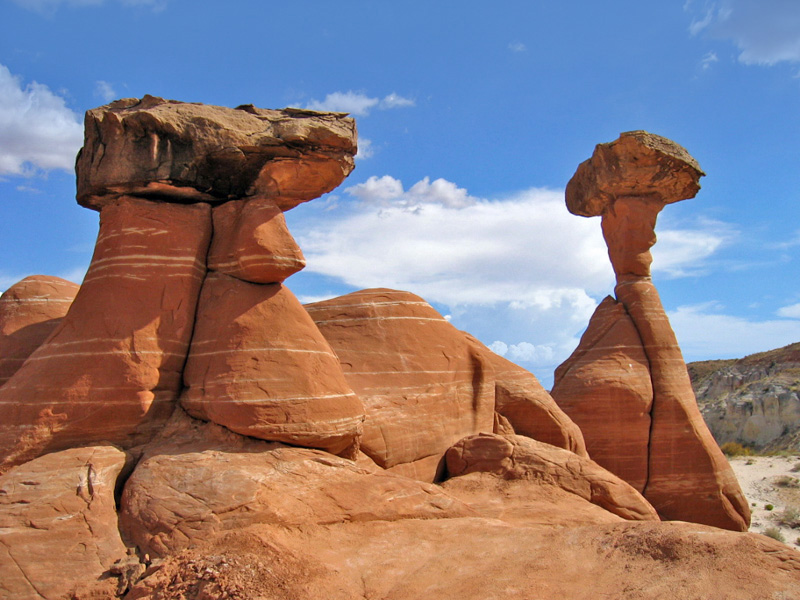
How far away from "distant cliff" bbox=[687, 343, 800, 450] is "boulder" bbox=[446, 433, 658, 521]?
2785cm

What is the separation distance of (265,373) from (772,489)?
22.2 metres

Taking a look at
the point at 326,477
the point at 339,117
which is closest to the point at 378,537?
the point at 326,477

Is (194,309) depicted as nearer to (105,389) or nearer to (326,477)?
(105,389)

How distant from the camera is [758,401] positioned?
1452 inches

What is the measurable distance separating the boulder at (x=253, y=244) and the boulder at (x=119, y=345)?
0.71 feet

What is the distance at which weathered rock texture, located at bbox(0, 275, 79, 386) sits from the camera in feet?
31.9

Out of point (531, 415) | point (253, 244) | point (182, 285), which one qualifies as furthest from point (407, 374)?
point (182, 285)

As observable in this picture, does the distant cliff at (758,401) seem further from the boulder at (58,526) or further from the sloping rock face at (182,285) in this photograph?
the boulder at (58,526)

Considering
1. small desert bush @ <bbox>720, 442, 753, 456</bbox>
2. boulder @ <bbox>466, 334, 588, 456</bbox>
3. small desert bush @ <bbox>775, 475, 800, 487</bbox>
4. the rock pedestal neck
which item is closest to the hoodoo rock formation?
boulder @ <bbox>466, 334, 588, 456</bbox>

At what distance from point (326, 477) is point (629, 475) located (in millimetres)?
10199

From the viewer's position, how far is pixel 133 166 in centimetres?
833

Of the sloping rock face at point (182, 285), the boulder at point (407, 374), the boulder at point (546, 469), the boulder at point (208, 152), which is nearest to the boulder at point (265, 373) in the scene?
the sloping rock face at point (182, 285)

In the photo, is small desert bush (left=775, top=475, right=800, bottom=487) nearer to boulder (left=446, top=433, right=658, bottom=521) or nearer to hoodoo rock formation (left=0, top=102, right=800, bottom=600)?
boulder (left=446, top=433, right=658, bottom=521)

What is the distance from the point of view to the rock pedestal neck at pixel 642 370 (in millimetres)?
15336
